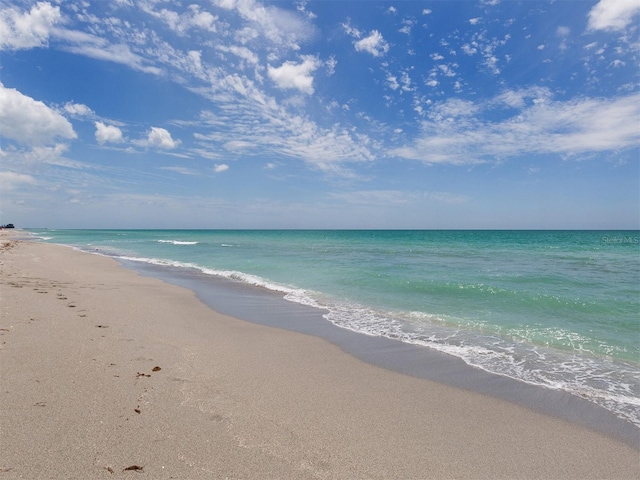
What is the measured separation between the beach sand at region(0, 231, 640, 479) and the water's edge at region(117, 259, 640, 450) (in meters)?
0.29

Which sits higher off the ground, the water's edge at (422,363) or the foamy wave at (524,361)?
the water's edge at (422,363)

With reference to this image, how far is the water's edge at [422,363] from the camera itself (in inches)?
183

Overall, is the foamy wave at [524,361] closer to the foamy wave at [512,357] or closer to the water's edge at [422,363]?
the foamy wave at [512,357]

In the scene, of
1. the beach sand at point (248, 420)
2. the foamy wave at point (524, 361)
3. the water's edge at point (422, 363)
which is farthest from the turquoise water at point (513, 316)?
the beach sand at point (248, 420)

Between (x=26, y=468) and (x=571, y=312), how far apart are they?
41.8 feet

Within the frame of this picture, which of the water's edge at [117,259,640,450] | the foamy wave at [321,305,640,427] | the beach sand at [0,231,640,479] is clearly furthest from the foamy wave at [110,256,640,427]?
the beach sand at [0,231,640,479]

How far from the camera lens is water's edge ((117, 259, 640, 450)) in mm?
4660

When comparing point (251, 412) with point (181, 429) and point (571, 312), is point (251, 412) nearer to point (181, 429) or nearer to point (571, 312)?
point (181, 429)

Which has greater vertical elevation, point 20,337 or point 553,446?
point 20,337

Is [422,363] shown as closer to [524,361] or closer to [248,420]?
[524,361]

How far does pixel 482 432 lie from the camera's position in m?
4.14

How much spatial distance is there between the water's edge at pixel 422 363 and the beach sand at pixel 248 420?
0.96 feet

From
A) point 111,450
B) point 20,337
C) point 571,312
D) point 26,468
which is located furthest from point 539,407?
point 20,337

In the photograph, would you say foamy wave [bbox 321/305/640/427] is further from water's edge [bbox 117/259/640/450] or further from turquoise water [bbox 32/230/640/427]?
water's edge [bbox 117/259/640/450]
